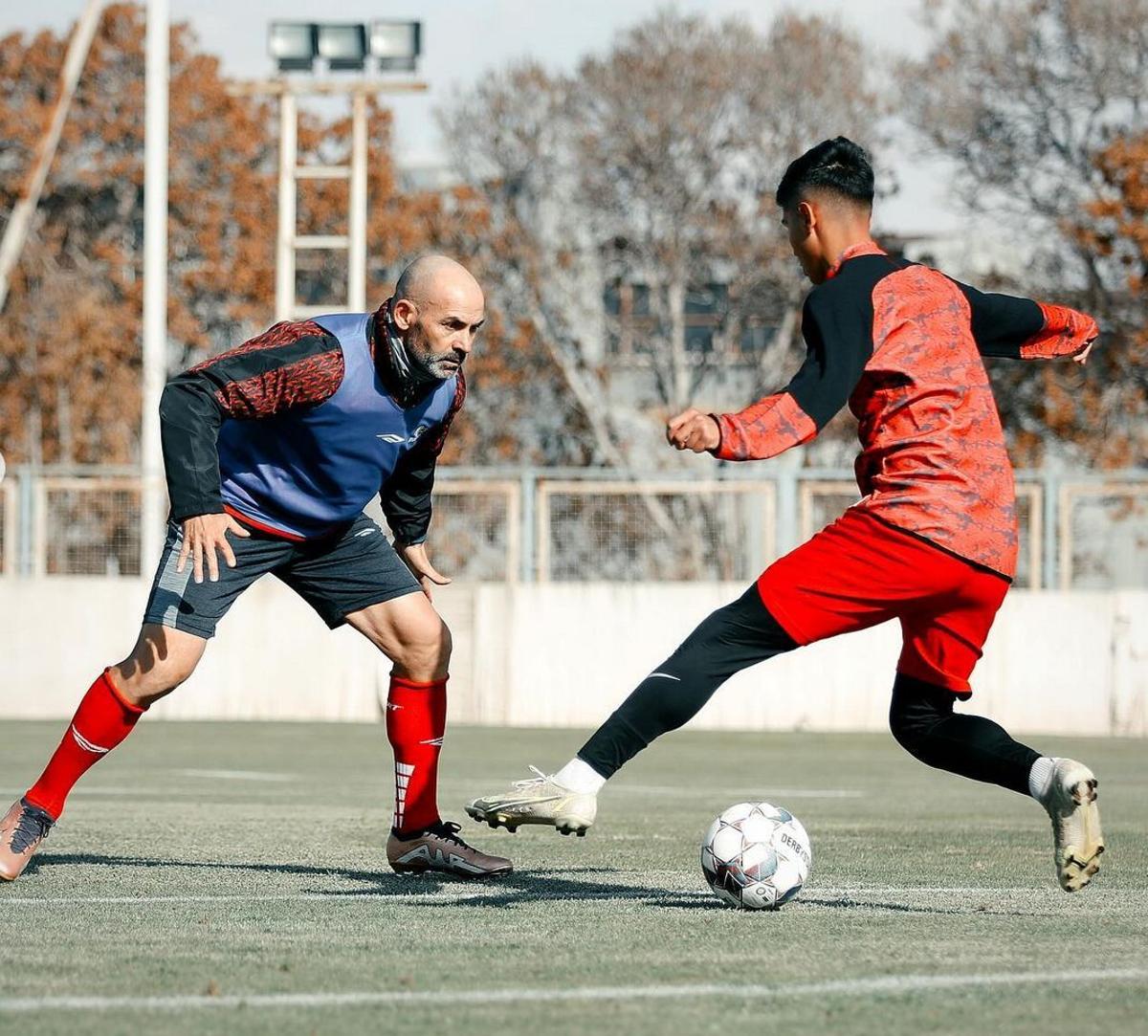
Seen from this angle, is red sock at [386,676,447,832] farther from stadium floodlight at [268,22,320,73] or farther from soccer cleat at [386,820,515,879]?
stadium floodlight at [268,22,320,73]

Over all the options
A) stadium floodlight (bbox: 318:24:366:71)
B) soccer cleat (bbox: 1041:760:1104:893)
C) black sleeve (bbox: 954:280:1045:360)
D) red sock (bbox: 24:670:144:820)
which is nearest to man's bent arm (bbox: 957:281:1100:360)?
black sleeve (bbox: 954:280:1045:360)

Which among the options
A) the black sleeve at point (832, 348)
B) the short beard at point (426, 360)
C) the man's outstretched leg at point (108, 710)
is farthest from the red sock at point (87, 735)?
the black sleeve at point (832, 348)

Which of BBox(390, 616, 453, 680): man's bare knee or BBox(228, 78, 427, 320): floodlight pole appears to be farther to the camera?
BBox(228, 78, 427, 320): floodlight pole

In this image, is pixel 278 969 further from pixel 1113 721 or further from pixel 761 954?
pixel 1113 721

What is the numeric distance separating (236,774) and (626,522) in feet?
21.4

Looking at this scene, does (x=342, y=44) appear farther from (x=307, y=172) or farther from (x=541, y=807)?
(x=541, y=807)

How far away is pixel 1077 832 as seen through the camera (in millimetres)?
5281

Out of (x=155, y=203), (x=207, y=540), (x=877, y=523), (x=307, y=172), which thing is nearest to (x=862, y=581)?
(x=877, y=523)

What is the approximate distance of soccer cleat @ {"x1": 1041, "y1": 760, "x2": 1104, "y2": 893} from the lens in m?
5.27

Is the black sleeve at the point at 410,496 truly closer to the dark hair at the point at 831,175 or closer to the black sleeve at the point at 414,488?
the black sleeve at the point at 414,488

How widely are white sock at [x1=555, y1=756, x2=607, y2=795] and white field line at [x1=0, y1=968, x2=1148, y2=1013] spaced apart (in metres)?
1.10

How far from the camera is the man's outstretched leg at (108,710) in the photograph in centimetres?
645

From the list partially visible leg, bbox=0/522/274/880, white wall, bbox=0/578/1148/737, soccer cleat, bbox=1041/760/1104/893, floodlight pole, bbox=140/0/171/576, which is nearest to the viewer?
soccer cleat, bbox=1041/760/1104/893

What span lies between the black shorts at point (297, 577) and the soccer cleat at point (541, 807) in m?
1.42
